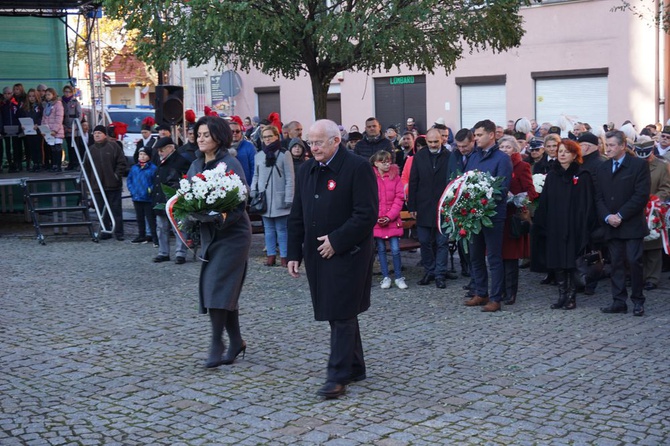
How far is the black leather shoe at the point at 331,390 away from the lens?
6840mm

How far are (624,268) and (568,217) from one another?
76cm

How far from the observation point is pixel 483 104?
29984mm

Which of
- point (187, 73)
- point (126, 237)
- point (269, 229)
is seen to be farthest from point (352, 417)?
point (187, 73)

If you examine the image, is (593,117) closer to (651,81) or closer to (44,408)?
(651,81)

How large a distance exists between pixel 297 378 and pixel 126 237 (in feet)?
33.7

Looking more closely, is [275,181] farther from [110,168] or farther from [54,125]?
[54,125]

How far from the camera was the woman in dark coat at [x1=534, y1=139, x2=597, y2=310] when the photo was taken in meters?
9.98

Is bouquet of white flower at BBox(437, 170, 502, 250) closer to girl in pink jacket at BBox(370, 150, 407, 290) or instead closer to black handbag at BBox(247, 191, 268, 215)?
girl in pink jacket at BBox(370, 150, 407, 290)

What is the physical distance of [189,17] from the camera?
13.8 meters

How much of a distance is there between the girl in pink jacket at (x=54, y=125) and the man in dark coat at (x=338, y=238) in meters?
13.5

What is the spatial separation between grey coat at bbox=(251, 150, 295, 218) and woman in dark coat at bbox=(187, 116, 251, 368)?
4.99 metres

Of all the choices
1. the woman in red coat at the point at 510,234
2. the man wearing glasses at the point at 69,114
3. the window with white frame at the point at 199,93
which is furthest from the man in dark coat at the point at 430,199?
the window with white frame at the point at 199,93

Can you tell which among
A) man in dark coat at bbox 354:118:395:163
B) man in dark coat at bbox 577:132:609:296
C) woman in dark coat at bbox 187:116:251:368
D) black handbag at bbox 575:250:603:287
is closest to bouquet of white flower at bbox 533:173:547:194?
man in dark coat at bbox 577:132:609:296

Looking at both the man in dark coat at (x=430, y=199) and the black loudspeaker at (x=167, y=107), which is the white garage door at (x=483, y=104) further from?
the man in dark coat at (x=430, y=199)
